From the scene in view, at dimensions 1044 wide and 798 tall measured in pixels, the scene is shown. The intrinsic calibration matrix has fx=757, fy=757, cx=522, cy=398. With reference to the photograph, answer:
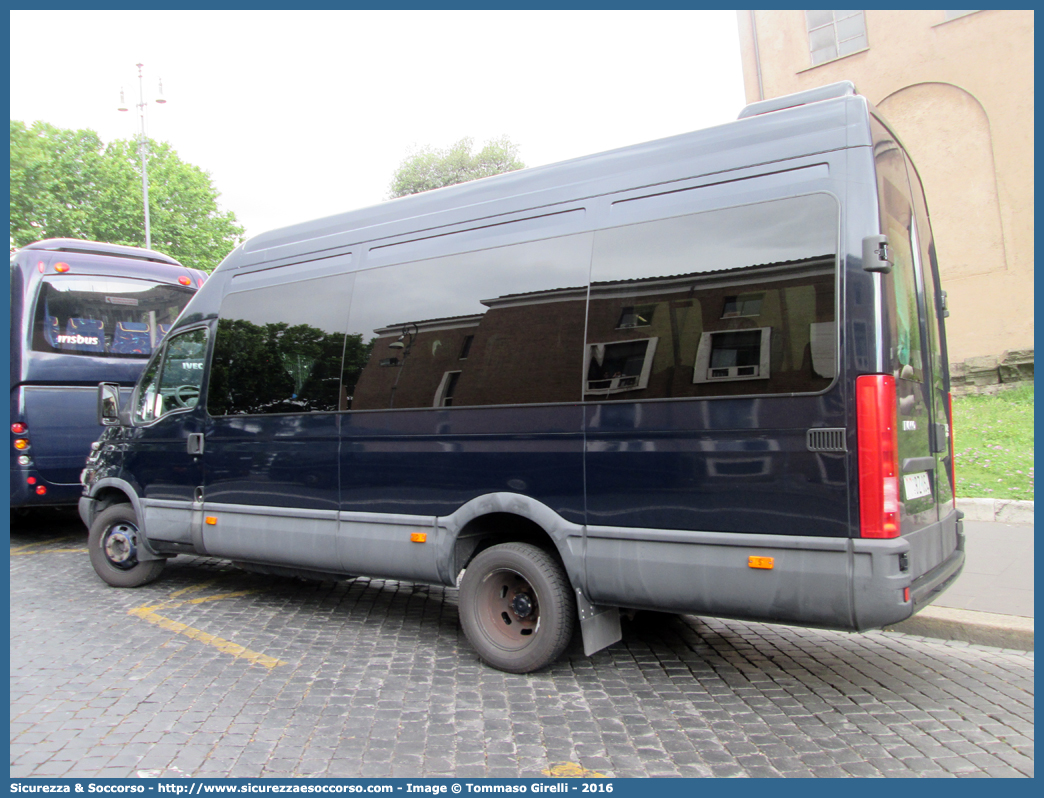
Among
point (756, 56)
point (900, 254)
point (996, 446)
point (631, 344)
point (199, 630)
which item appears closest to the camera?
point (900, 254)

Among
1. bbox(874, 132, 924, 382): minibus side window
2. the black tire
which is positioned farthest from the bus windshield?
bbox(874, 132, 924, 382): minibus side window

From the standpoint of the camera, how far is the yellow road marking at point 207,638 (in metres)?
4.91

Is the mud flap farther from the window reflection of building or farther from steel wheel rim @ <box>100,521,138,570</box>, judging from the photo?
steel wheel rim @ <box>100,521,138,570</box>

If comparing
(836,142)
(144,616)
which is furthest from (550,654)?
(144,616)

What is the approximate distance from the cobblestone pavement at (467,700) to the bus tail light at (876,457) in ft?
3.48

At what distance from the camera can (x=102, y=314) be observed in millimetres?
9641

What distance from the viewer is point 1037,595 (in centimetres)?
565

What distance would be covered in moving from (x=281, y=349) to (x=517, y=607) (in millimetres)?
2759

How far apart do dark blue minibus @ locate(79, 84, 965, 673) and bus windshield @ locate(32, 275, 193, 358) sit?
14.6ft

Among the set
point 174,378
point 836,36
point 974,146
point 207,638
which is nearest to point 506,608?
point 207,638

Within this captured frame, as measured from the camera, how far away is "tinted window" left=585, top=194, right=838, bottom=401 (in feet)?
12.0

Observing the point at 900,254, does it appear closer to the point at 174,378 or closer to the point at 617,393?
the point at 617,393

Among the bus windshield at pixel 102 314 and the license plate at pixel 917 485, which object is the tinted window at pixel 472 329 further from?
the bus windshield at pixel 102 314

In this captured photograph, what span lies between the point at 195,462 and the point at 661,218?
4.39 m
